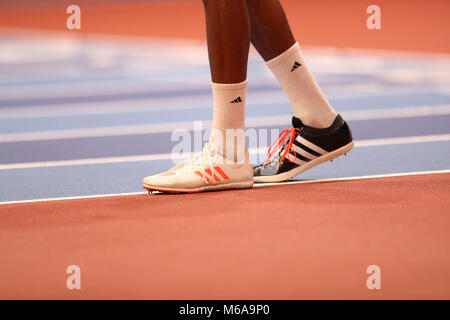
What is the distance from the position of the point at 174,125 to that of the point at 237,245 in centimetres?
273

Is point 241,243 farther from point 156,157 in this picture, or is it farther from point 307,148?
point 156,157

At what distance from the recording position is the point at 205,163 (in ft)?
6.72

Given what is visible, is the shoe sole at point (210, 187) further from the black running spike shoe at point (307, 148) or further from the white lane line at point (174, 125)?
the white lane line at point (174, 125)

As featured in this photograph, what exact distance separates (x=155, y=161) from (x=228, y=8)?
1068mm

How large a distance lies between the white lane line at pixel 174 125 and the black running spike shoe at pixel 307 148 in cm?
165

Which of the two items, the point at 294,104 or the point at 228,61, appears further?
the point at 294,104

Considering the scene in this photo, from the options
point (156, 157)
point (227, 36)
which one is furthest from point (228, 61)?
point (156, 157)

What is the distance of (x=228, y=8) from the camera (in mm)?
1949

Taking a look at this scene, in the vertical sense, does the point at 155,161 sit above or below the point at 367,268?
above

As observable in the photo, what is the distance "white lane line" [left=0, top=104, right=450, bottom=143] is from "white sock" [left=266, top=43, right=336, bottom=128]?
1684 mm

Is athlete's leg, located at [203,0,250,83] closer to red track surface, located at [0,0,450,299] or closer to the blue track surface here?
red track surface, located at [0,0,450,299]

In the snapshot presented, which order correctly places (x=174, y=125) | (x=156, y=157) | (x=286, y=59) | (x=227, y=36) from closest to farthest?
(x=227, y=36) < (x=286, y=59) < (x=156, y=157) < (x=174, y=125)

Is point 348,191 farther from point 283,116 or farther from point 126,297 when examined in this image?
point 283,116

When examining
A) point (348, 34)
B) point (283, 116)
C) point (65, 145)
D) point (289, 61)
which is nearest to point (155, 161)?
point (65, 145)
